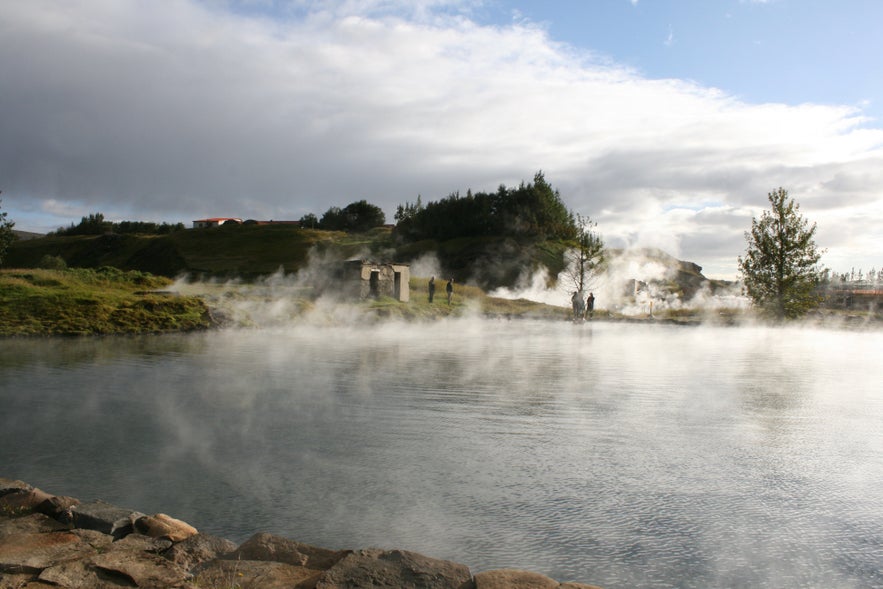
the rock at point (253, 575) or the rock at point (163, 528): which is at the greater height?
the rock at point (163, 528)

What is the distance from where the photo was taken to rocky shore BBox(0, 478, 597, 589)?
185 inches

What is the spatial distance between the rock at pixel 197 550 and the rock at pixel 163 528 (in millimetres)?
130

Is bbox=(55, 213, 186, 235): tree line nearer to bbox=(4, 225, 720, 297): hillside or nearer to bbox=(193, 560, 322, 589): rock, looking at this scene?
bbox=(4, 225, 720, 297): hillside

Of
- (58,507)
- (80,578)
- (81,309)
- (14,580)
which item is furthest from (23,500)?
(81,309)

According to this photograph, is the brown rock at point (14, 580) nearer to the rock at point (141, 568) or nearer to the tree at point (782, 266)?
the rock at point (141, 568)

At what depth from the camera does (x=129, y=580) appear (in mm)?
4676

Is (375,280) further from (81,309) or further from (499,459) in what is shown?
(499,459)

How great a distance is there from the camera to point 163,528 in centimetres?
555

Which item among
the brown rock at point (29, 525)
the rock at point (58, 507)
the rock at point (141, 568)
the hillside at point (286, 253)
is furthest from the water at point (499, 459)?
the hillside at point (286, 253)

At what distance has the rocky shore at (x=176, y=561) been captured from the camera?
4.70 m

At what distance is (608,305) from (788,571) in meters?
55.7

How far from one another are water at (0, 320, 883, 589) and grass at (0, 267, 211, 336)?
420 inches

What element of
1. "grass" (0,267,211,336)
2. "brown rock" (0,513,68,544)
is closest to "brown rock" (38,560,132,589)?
"brown rock" (0,513,68,544)

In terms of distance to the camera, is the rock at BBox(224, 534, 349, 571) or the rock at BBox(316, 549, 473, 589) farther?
the rock at BBox(224, 534, 349, 571)
